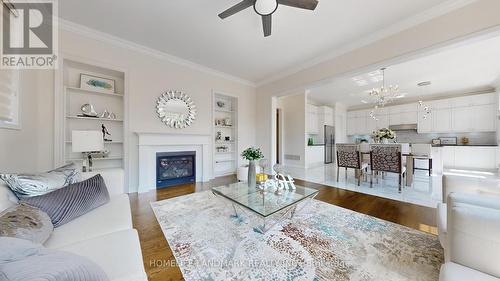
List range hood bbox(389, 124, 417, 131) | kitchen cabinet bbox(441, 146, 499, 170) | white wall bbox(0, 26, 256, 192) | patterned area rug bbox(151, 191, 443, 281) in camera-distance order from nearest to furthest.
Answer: patterned area rug bbox(151, 191, 443, 281) → white wall bbox(0, 26, 256, 192) → kitchen cabinet bbox(441, 146, 499, 170) → range hood bbox(389, 124, 417, 131)

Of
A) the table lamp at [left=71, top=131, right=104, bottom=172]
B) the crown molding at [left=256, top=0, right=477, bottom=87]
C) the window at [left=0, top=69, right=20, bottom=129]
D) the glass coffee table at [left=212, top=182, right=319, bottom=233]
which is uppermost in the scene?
the crown molding at [left=256, top=0, right=477, bottom=87]

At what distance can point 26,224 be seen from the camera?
94 cm

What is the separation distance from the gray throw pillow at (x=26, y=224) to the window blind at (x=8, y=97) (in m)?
1.35

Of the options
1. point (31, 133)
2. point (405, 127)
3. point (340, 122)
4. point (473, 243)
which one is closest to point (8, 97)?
point (31, 133)

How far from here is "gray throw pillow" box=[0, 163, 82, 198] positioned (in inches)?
48.3

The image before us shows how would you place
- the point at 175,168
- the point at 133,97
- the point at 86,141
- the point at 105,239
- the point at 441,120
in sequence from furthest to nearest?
the point at 441,120 → the point at 175,168 → the point at 133,97 → the point at 86,141 → the point at 105,239

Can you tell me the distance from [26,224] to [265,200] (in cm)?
170

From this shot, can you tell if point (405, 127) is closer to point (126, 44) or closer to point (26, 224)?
point (126, 44)

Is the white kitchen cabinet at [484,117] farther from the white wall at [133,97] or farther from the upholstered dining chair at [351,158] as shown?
the white wall at [133,97]

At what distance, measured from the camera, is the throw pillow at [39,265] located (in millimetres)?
453

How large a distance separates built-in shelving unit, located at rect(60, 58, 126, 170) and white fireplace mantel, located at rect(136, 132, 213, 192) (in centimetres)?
36

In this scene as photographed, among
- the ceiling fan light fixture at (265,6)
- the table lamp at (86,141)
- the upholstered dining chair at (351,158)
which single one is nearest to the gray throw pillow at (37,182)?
the table lamp at (86,141)

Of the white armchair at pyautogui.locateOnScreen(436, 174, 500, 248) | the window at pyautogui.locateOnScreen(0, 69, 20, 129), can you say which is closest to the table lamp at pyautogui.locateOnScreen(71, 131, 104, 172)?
the window at pyautogui.locateOnScreen(0, 69, 20, 129)

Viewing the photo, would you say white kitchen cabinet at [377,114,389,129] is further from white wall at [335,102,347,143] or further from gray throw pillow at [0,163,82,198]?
gray throw pillow at [0,163,82,198]
